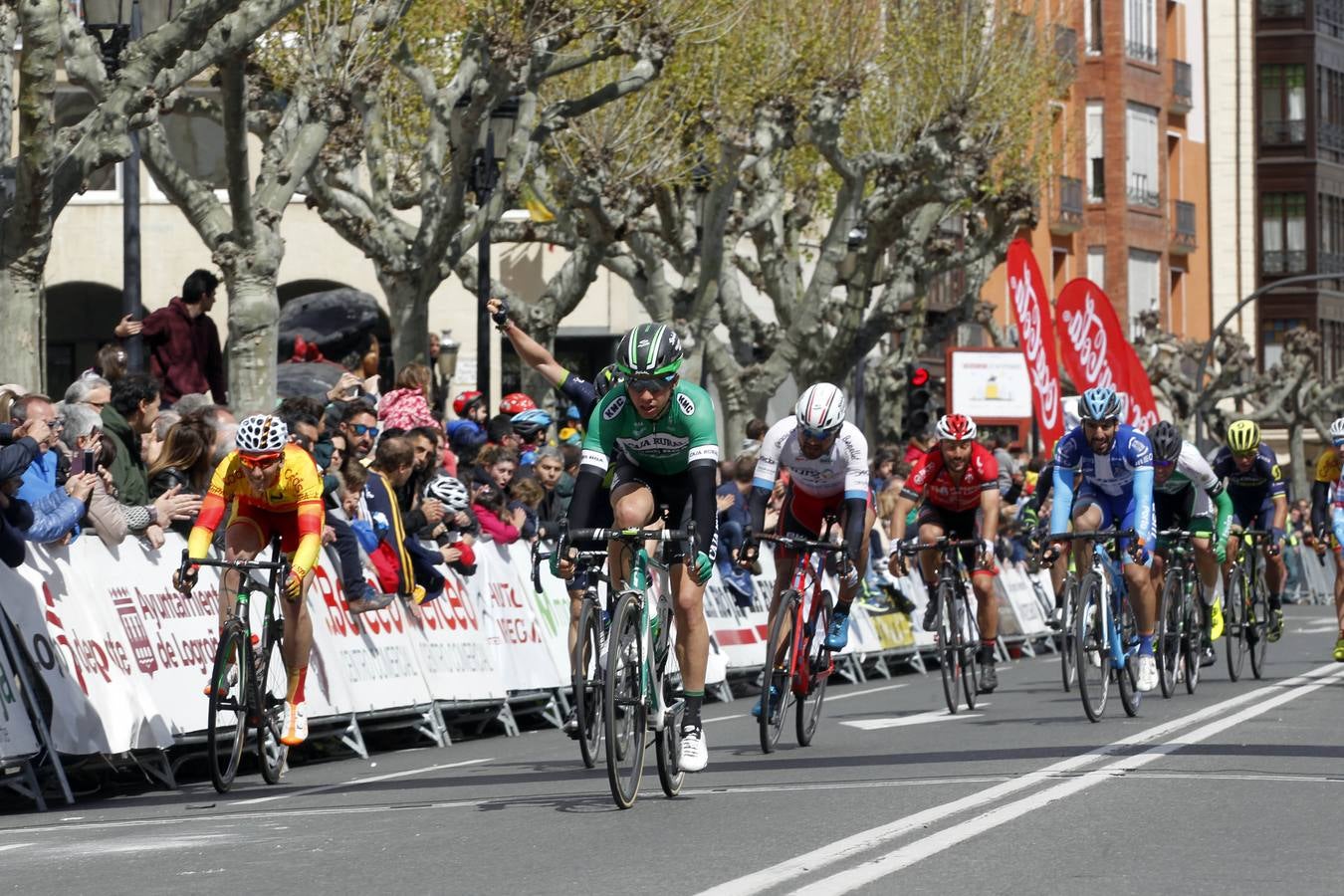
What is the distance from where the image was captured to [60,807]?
13.0m

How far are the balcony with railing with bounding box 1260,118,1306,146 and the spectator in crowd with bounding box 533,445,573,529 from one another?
6692cm

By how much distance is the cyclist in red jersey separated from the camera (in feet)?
57.0

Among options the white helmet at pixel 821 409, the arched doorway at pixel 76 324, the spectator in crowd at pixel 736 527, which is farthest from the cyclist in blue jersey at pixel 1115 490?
the arched doorway at pixel 76 324

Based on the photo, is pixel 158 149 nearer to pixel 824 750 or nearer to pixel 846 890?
pixel 824 750

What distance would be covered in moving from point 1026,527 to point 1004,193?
10807mm

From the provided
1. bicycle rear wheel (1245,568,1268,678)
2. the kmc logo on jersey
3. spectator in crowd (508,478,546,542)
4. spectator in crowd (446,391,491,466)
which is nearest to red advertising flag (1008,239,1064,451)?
spectator in crowd (446,391,491,466)

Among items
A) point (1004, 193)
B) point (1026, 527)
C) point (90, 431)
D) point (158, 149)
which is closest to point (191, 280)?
point (158, 149)

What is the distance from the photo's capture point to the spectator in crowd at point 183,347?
19250mm

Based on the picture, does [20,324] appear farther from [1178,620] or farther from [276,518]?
[1178,620]

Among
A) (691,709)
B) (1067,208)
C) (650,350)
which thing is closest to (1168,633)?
(691,709)

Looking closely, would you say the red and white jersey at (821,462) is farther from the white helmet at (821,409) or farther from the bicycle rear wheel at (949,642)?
the bicycle rear wheel at (949,642)

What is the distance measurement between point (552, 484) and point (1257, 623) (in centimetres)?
543

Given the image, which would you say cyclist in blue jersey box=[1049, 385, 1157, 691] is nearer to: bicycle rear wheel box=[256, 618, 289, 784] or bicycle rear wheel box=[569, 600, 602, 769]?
bicycle rear wheel box=[256, 618, 289, 784]

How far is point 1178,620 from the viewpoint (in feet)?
58.9
